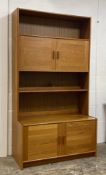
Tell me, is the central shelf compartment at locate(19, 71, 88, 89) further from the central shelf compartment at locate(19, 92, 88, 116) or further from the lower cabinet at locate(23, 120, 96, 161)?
the lower cabinet at locate(23, 120, 96, 161)

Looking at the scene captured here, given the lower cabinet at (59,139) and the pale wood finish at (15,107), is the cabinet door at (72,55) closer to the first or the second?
the pale wood finish at (15,107)

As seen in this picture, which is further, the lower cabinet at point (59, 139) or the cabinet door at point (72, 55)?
the cabinet door at point (72, 55)

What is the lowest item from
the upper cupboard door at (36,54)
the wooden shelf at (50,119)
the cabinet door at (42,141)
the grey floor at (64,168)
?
the grey floor at (64,168)

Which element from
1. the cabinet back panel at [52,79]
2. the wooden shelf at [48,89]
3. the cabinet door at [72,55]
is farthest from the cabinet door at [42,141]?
the cabinet door at [72,55]

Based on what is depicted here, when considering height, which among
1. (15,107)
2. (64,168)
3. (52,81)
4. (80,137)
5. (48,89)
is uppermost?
(52,81)

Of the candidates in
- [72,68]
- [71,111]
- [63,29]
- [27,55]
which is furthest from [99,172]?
[63,29]

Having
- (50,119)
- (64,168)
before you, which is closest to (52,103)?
(50,119)

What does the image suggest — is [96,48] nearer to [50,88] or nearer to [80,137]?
[50,88]

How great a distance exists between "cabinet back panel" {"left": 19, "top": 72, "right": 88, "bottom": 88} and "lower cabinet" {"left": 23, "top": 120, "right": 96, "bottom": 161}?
2.47 ft

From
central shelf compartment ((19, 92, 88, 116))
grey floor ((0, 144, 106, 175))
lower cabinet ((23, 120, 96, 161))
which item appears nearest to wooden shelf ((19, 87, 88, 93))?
central shelf compartment ((19, 92, 88, 116))

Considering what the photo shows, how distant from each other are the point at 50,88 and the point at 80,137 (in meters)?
0.90

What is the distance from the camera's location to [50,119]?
3752 millimetres

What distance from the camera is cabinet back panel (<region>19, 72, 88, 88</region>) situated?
13.0ft

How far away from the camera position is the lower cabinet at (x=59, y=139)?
345cm
